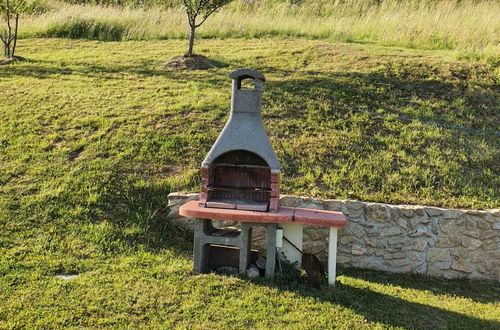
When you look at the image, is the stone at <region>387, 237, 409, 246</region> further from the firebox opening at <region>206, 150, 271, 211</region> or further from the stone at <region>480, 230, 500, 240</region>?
the firebox opening at <region>206, 150, 271, 211</region>

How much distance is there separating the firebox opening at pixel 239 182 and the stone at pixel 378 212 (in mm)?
1551

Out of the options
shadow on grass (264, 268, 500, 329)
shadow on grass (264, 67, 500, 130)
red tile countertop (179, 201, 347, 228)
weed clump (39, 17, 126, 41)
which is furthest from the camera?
weed clump (39, 17, 126, 41)

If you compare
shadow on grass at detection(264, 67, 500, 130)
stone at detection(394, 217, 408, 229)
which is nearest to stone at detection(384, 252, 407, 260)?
stone at detection(394, 217, 408, 229)

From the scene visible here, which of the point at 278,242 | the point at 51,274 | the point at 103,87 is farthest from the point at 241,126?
the point at 103,87

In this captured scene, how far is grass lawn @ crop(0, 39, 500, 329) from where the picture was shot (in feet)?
16.5

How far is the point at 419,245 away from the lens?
22.1 feet

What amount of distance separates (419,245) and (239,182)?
Result: 8.28ft

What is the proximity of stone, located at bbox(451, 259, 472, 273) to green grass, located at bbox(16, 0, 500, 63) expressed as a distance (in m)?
7.25

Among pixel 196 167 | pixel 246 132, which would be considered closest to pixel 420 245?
pixel 246 132

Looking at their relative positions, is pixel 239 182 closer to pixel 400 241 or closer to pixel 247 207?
pixel 247 207

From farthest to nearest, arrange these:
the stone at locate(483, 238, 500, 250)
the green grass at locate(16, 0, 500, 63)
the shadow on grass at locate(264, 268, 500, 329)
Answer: the green grass at locate(16, 0, 500, 63) < the stone at locate(483, 238, 500, 250) < the shadow on grass at locate(264, 268, 500, 329)

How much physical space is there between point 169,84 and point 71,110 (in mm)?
2104

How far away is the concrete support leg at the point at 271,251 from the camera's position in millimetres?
5660

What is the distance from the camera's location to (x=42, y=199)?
7109 millimetres
